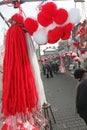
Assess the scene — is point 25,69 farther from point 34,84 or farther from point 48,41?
point 48,41

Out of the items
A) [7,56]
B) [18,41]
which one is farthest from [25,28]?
[7,56]

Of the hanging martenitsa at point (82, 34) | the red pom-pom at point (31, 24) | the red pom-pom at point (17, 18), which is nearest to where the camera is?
the red pom-pom at point (31, 24)

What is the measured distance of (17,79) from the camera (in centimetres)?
323

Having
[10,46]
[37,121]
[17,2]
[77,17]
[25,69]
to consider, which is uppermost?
[17,2]

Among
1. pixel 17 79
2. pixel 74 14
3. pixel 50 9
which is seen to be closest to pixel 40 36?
pixel 50 9

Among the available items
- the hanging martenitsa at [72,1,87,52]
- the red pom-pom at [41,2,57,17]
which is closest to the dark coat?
the hanging martenitsa at [72,1,87,52]

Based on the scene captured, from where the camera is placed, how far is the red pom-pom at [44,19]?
10.1 ft

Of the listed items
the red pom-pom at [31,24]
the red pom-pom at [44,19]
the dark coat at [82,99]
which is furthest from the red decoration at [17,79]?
the dark coat at [82,99]

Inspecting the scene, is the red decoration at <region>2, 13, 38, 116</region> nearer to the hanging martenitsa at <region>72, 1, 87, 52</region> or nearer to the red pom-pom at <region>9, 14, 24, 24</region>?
the red pom-pom at <region>9, 14, 24, 24</region>

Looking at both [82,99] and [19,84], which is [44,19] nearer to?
[19,84]

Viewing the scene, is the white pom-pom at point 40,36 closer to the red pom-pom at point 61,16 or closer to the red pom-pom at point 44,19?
the red pom-pom at point 44,19

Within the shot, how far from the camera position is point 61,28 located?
309 centimetres

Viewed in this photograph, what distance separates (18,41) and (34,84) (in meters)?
0.50

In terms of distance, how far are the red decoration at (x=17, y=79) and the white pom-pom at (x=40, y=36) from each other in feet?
0.65
